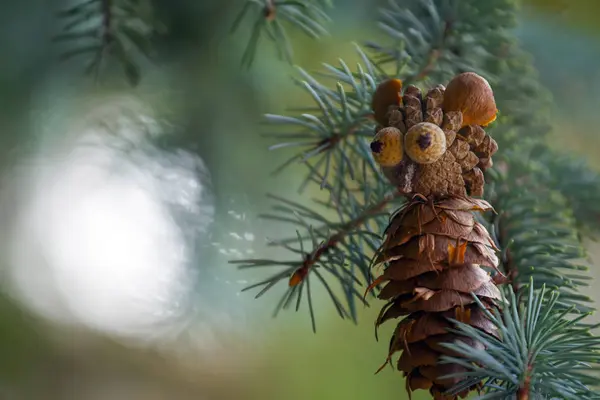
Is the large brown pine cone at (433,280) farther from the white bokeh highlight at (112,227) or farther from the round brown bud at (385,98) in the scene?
the white bokeh highlight at (112,227)

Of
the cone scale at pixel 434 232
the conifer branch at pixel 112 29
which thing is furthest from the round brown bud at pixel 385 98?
the conifer branch at pixel 112 29

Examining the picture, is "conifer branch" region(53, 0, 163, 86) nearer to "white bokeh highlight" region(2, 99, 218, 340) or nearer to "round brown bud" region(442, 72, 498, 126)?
"white bokeh highlight" region(2, 99, 218, 340)

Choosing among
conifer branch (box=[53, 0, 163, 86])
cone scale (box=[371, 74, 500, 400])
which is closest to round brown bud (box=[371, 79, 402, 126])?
cone scale (box=[371, 74, 500, 400])

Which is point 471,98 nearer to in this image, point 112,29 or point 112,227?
point 112,29

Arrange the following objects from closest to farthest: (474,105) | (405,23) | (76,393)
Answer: (474,105) < (405,23) < (76,393)

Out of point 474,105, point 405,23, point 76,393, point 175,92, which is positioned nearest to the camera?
point 474,105

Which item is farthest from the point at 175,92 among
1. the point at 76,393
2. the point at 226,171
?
the point at 76,393

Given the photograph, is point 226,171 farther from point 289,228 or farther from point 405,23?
point 405,23
